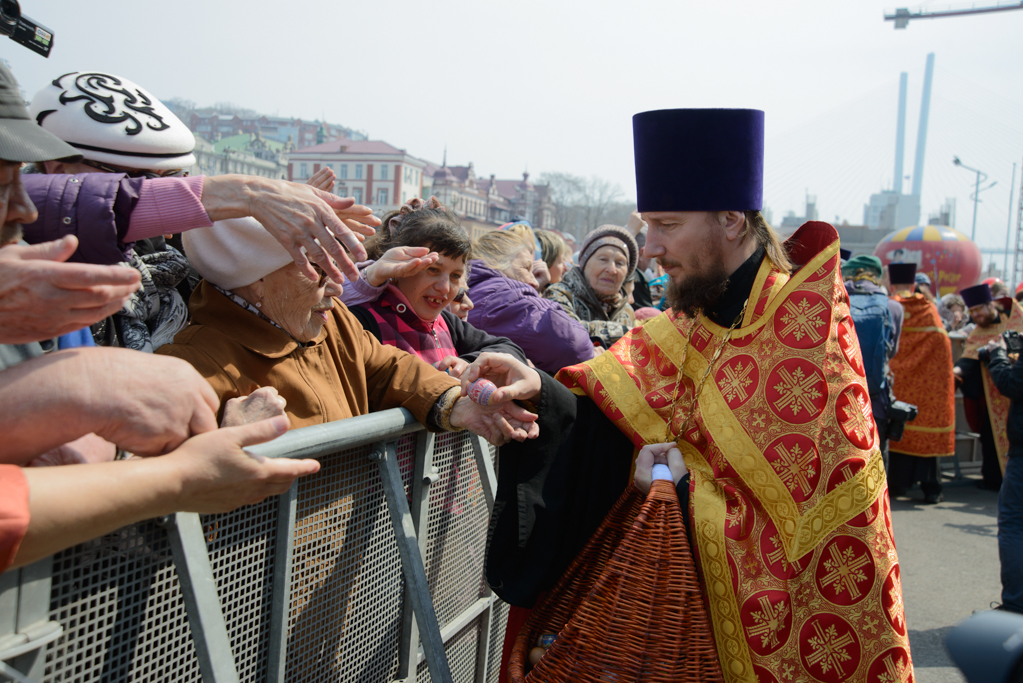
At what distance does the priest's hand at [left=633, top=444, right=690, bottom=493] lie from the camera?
2072 millimetres

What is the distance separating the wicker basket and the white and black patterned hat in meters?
1.86

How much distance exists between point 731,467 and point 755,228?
2.56 ft

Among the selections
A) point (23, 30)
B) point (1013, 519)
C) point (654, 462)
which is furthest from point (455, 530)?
point (1013, 519)

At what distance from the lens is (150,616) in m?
1.35

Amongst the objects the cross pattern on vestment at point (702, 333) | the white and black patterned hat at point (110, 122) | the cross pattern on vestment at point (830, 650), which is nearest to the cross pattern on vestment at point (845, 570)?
the cross pattern on vestment at point (830, 650)

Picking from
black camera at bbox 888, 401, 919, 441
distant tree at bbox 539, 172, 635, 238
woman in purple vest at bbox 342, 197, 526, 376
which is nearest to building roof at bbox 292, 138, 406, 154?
distant tree at bbox 539, 172, 635, 238

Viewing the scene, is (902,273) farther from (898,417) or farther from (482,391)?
(482,391)

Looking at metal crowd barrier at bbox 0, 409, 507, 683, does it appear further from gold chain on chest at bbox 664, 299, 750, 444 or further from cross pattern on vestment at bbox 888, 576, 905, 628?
cross pattern on vestment at bbox 888, 576, 905, 628

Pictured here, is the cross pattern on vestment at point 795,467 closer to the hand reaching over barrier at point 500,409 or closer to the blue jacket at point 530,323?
the hand reaching over barrier at point 500,409

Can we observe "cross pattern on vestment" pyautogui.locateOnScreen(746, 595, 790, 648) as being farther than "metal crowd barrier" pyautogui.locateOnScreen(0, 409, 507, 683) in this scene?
Yes

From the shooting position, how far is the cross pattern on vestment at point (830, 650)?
6.17ft

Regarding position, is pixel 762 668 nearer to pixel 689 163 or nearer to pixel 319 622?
pixel 319 622

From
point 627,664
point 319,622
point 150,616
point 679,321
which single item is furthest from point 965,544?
point 150,616

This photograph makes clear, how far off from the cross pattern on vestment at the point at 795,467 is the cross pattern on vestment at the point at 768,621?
11.9 inches
